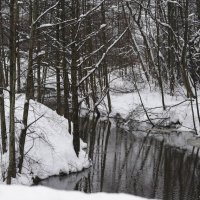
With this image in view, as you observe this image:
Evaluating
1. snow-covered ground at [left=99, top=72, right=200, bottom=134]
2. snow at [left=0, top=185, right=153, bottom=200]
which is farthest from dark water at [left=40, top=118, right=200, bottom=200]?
snow at [left=0, top=185, right=153, bottom=200]

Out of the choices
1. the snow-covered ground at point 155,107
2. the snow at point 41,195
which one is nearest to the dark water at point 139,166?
the snow-covered ground at point 155,107

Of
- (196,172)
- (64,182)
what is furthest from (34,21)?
(196,172)

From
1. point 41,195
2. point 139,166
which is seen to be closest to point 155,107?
point 139,166

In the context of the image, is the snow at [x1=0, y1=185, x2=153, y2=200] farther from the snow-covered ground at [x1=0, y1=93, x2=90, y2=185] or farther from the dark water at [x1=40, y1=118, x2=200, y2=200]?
the dark water at [x1=40, y1=118, x2=200, y2=200]

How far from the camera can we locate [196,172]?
1667cm

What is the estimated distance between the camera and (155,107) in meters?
27.4

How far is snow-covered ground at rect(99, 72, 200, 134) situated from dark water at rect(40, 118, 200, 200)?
1885 mm

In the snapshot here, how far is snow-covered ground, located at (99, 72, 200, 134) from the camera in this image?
26594mm

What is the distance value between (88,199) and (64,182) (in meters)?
10.7

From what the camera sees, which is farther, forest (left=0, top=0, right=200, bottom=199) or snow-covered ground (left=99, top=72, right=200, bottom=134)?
snow-covered ground (left=99, top=72, right=200, bottom=134)

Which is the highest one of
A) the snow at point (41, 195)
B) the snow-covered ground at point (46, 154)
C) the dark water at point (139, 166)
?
the snow at point (41, 195)

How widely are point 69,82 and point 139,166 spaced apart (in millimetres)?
6811

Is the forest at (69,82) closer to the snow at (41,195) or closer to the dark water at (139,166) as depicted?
the dark water at (139,166)

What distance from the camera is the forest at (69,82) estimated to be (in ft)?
43.9
